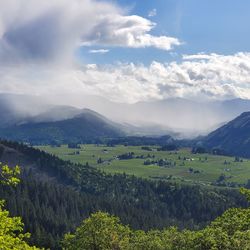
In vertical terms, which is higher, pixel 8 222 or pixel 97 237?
pixel 8 222

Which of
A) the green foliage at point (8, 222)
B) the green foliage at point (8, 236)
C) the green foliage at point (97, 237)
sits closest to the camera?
the green foliage at point (8, 222)

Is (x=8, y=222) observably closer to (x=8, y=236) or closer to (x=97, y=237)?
(x=8, y=236)

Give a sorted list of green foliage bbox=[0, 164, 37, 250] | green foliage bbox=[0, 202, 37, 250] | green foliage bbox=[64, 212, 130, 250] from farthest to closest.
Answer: green foliage bbox=[64, 212, 130, 250], green foliage bbox=[0, 202, 37, 250], green foliage bbox=[0, 164, 37, 250]

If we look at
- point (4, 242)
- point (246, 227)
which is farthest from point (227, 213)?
point (4, 242)

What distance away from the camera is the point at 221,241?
211ft

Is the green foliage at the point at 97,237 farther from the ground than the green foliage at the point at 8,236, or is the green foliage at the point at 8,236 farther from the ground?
the green foliage at the point at 8,236

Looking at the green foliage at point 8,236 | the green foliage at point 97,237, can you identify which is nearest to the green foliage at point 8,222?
the green foliage at point 8,236

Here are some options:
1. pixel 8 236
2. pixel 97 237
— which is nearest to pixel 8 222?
pixel 8 236

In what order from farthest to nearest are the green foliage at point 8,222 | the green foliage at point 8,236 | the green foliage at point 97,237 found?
1. the green foliage at point 97,237
2. the green foliage at point 8,236
3. the green foliage at point 8,222

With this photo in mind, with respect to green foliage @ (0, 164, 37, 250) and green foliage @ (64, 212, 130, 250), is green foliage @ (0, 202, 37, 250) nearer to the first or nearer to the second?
green foliage @ (0, 164, 37, 250)

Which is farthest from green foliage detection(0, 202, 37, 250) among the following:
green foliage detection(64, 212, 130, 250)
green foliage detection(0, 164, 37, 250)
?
green foliage detection(64, 212, 130, 250)

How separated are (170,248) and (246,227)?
23013 millimetres

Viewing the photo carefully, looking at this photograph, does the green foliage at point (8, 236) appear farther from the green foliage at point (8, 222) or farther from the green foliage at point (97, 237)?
the green foliage at point (97, 237)

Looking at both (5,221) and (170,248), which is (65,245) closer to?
(170,248)
